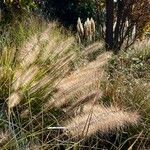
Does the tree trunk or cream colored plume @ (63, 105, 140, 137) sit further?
the tree trunk

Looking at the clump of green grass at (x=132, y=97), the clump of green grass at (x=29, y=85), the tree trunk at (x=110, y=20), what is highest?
the clump of green grass at (x=29, y=85)

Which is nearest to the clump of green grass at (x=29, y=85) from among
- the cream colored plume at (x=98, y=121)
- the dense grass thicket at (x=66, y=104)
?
the dense grass thicket at (x=66, y=104)

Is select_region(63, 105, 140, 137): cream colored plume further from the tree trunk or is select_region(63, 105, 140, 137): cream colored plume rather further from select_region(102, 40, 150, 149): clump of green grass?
the tree trunk

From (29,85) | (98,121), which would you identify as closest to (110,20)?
(29,85)

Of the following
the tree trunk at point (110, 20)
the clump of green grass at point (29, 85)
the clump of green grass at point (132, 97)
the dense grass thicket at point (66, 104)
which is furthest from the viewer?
the tree trunk at point (110, 20)

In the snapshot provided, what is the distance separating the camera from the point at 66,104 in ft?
11.7

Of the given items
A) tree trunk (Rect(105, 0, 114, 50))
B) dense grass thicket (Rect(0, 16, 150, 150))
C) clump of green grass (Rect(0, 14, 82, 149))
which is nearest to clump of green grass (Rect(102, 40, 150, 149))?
dense grass thicket (Rect(0, 16, 150, 150))

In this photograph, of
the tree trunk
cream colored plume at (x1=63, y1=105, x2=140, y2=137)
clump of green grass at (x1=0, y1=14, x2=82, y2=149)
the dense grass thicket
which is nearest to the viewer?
cream colored plume at (x1=63, y1=105, x2=140, y2=137)

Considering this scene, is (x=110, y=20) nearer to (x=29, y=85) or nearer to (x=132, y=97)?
(x=132, y=97)

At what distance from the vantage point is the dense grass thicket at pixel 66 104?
3.09m

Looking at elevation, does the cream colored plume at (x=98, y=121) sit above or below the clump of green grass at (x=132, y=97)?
above

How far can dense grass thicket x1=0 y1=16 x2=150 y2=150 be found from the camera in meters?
3.09

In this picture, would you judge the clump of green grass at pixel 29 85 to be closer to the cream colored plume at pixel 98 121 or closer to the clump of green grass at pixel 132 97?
the cream colored plume at pixel 98 121

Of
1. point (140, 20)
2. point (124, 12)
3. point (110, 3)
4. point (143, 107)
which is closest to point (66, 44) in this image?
point (143, 107)
